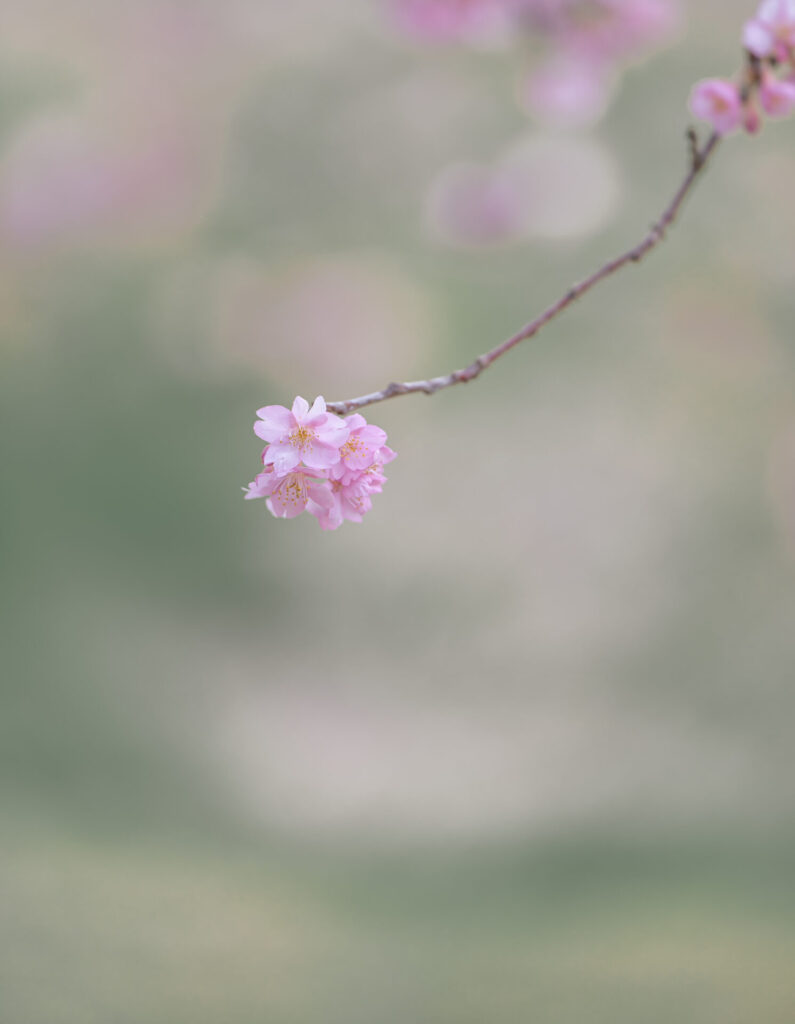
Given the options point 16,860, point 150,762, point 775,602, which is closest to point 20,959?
point 16,860

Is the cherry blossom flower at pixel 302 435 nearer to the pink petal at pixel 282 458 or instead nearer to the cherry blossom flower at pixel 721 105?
the pink petal at pixel 282 458

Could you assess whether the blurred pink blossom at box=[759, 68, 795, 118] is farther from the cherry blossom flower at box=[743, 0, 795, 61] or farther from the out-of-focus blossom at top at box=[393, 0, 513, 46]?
the out-of-focus blossom at top at box=[393, 0, 513, 46]

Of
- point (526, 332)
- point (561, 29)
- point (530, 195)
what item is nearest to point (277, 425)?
point (526, 332)

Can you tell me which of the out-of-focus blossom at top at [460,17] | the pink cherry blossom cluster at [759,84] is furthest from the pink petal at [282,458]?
the out-of-focus blossom at top at [460,17]

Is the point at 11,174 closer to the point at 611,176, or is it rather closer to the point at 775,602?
the point at 611,176

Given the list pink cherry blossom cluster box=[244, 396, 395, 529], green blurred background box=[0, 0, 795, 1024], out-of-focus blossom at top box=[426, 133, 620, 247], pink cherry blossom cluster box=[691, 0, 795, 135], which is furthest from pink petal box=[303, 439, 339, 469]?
out-of-focus blossom at top box=[426, 133, 620, 247]

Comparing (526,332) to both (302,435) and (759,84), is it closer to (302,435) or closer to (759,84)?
(302,435)

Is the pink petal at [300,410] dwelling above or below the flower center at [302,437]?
above
